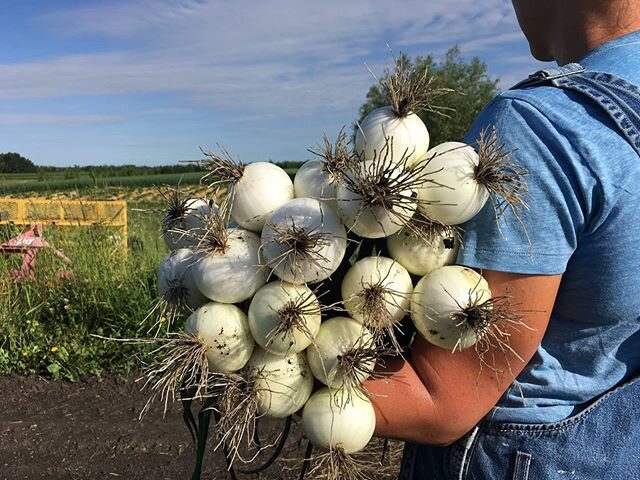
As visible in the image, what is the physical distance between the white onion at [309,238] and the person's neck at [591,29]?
60 centimetres

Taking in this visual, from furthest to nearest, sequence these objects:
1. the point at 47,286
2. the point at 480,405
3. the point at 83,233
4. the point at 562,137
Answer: the point at 83,233 < the point at 47,286 < the point at 480,405 < the point at 562,137

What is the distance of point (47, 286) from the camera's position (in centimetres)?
520

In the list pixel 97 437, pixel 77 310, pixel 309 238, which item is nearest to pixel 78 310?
pixel 77 310

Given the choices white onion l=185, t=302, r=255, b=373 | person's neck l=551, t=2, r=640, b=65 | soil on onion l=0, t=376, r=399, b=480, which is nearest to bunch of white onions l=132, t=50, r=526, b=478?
white onion l=185, t=302, r=255, b=373

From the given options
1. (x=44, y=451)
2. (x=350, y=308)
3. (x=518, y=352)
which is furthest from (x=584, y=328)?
(x=44, y=451)

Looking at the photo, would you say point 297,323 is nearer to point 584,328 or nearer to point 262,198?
point 262,198

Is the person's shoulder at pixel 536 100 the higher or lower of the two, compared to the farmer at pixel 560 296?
higher

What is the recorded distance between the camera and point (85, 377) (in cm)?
466

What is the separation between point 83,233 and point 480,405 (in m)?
5.17

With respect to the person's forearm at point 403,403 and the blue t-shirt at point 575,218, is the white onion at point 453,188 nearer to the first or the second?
the blue t-shirt at point 575,218

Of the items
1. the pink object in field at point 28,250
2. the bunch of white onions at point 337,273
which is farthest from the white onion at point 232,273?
the pink object in field at point 28,250

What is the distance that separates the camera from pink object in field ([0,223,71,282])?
17.1ft

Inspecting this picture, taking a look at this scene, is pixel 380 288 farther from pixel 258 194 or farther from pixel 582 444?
pixel 582 444

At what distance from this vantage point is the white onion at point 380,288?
94 centimetres
